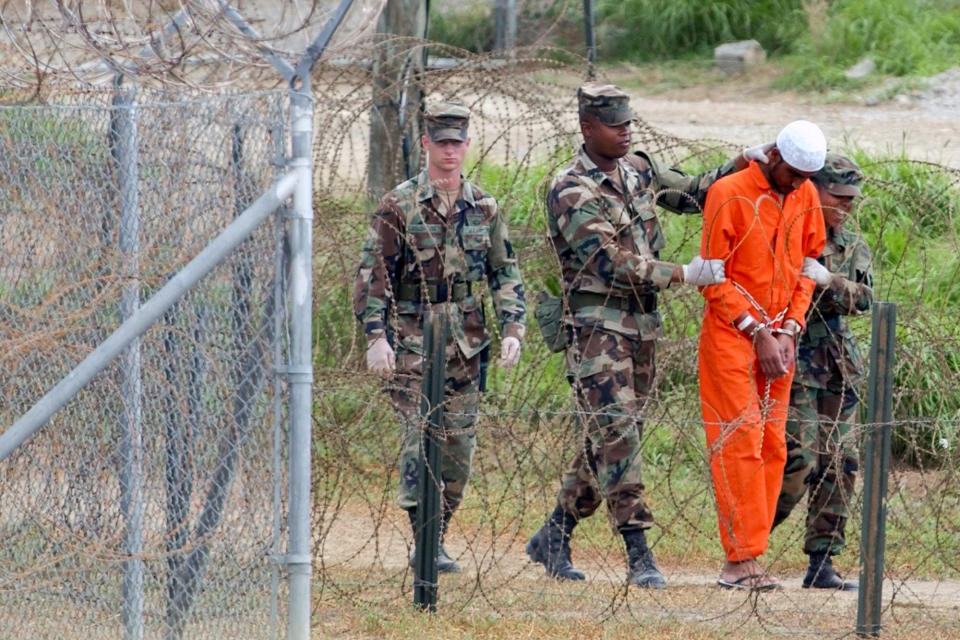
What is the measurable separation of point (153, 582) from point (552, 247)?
2.25 meters

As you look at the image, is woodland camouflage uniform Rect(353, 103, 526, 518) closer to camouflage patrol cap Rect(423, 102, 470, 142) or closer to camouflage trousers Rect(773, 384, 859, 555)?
camouflage patrol cap Rect(423, 102, 470, 142)

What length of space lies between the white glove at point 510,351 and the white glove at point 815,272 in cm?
110

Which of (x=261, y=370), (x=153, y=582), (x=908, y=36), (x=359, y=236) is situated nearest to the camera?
(x=261, y=370)

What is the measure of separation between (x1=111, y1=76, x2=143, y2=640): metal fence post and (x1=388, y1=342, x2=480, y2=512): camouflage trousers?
1.68 metres

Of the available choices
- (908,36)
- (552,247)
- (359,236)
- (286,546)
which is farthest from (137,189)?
(908,36)

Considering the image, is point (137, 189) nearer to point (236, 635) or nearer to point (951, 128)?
point (236, 635)

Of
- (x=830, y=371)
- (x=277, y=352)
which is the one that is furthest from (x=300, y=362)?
(x=830, y=371)

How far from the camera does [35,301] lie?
15.8ft

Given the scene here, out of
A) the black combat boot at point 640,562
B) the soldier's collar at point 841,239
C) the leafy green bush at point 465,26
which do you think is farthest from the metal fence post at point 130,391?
the leafy green bush at point 465,26

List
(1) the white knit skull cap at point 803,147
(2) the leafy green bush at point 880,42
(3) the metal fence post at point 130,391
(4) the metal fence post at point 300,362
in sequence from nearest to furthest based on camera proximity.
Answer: (4) the metal fence post at point 300,362, (3) the metal fence post at point 130,391, (1) the white knit skull cap at point 803,147, (2) the leafy green bush at point 880,42

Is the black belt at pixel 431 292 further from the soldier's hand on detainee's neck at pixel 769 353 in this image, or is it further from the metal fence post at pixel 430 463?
the soldier's hand on detainee's neck at pixel 769 353

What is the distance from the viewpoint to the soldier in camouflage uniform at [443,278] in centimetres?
618

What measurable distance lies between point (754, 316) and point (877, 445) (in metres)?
0.93

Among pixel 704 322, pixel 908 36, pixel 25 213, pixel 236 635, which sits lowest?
pixel 236 635
